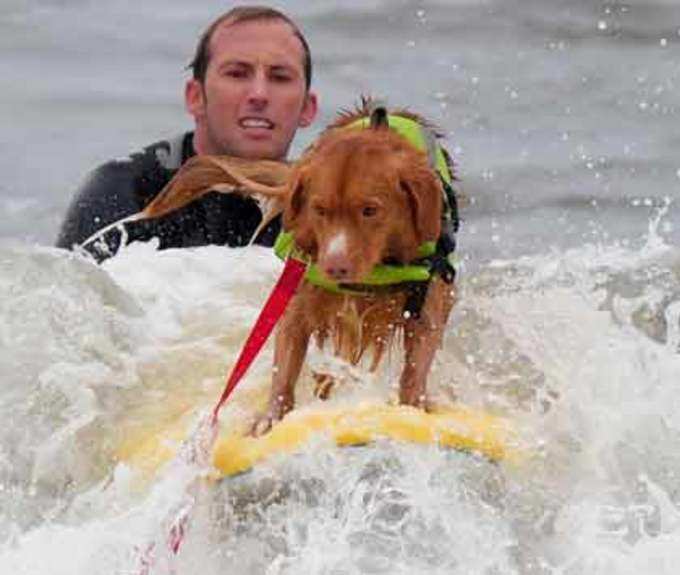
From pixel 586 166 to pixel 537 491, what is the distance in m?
4.23

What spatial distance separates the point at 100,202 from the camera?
577 cm

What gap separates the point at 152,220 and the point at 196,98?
1.41 feet

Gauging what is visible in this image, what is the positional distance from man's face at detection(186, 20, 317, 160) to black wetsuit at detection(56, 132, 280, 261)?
155 mm

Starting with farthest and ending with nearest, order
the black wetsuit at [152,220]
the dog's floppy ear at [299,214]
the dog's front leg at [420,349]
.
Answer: the black wetsuit at [152,220]
the dog's front leg at [420,349]
the dog's floppy ear at [299,214]

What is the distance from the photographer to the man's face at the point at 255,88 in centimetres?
570

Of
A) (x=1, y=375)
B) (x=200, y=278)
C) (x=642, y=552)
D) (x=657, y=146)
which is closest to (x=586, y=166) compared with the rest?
(x=657, y=146)

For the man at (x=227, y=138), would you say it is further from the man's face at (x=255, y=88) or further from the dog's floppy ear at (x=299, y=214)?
the dog's floppy ear at (x=299, y=214)

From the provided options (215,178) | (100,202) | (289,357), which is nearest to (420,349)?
(289,357)

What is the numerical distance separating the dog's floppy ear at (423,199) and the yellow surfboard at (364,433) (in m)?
0.35

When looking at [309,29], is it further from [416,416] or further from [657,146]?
[416,416]

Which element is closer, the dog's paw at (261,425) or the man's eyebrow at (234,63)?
the dog's paw at (261,425)

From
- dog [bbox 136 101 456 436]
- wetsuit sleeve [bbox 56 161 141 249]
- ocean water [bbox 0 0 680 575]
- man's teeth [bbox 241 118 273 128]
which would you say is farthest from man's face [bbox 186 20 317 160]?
dog [bbox 136 101 456 436]

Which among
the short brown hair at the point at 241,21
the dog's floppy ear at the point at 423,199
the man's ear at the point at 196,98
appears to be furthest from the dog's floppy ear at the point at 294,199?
the man's ear at the point at 196,98

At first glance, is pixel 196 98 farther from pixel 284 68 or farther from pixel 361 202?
pixel 361 202
